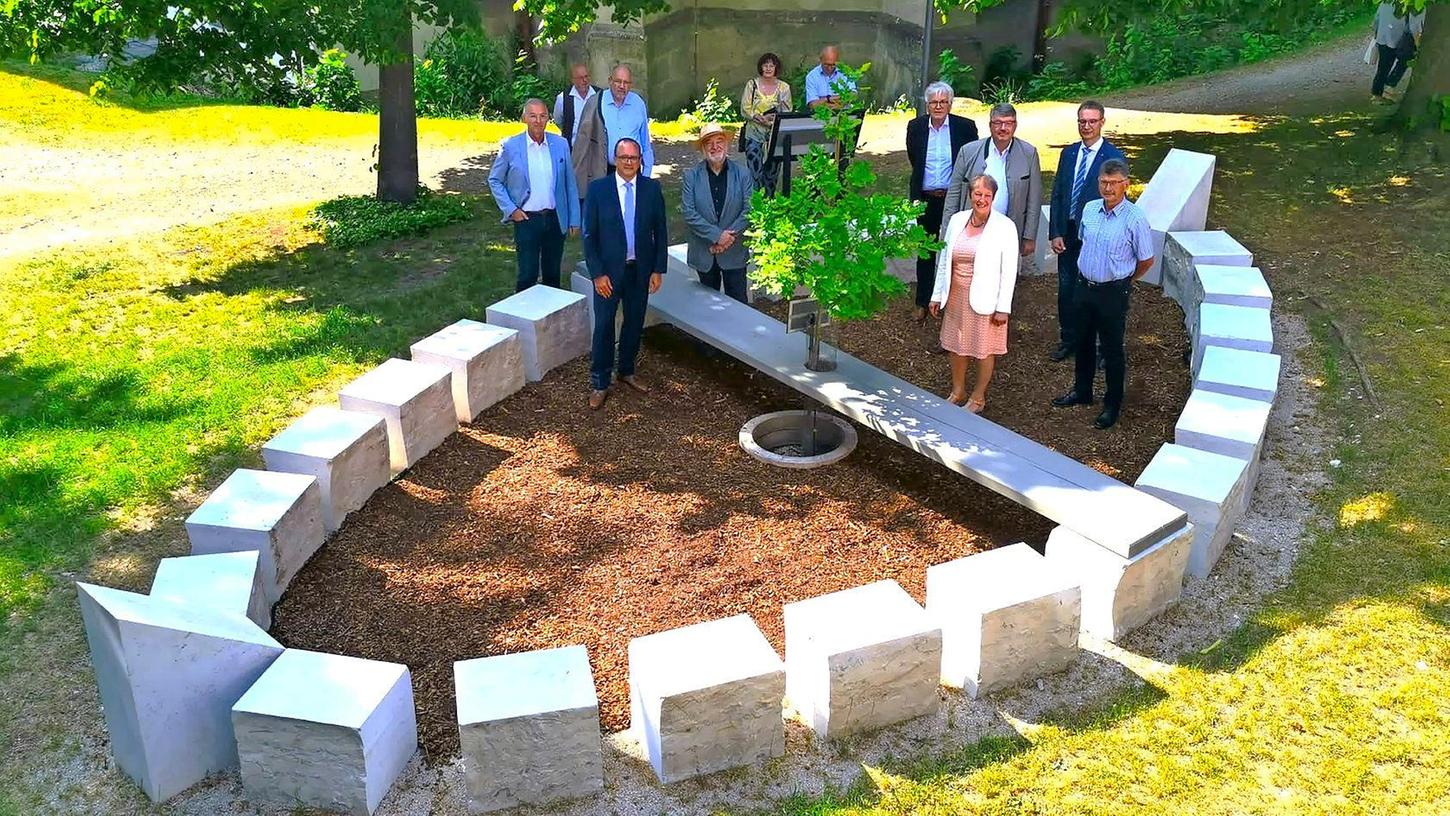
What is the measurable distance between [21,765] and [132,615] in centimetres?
101

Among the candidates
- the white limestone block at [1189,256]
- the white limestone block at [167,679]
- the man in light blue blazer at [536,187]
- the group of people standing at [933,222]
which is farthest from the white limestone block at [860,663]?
the white limestone block at [1189,256]

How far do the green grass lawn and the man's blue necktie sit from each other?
92.4 inches

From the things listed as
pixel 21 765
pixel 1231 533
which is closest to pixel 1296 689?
pixel 1231 533

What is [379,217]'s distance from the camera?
12.5 meters

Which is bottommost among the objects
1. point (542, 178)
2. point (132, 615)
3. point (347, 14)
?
point (132, 615)

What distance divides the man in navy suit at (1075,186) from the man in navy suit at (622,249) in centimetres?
263

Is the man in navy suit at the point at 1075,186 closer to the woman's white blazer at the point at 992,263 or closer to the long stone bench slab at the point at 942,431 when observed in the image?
the woman's white blazer at the point at 992,263

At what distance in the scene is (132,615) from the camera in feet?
16.0

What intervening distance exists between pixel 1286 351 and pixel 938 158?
2773mm

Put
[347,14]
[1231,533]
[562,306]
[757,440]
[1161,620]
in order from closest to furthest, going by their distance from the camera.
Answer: [1161,620] → [1231,533] → [757,440] → [562,306] → [347,14]

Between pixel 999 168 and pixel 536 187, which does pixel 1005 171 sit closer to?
pixel 999 168

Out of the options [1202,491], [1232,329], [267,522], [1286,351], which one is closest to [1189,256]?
[1286,351]

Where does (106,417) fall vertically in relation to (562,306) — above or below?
below

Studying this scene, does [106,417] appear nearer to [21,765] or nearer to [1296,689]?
[21,765]
